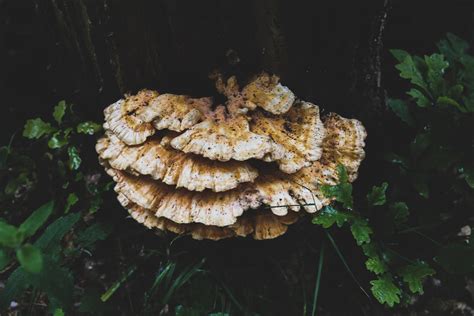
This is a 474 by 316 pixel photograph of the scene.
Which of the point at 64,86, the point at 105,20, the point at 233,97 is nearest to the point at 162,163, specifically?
the point at 233,97

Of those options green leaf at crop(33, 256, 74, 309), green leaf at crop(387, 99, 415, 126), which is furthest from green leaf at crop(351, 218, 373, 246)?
green leaf at crop(33, 256, 74, 309)

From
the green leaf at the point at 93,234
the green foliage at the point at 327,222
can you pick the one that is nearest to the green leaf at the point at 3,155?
the green foliage at the point at 327,222

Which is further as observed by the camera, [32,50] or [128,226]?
[32,50]

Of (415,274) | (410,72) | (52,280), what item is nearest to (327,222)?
(415,274)

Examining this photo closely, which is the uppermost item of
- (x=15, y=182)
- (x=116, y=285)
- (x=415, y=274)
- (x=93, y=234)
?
(x=15, y=182)

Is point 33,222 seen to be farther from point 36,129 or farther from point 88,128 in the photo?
point 36,129

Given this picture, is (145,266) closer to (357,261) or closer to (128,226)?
(128,226)

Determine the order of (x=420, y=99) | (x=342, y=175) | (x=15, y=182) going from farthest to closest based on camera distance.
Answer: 1. (x=15, y=182)
2. (x=420, y=99)
3. (x=342, y=175)
